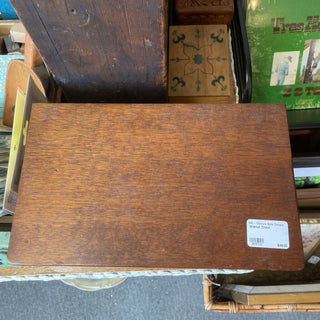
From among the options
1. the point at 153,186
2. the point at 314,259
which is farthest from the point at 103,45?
the point at 314,259

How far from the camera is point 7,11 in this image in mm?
1392

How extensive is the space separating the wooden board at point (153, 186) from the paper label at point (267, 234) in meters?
0.01

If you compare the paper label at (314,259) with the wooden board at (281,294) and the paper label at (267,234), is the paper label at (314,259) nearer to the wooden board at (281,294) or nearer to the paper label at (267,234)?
the wooden board at (281,294)

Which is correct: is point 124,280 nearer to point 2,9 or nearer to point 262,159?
point 262,159

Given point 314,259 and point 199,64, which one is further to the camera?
point 314,259

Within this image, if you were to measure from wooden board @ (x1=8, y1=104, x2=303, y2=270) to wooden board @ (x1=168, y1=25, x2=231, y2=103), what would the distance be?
0.84 ft

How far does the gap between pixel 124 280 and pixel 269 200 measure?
129 cm

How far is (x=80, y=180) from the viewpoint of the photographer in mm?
572

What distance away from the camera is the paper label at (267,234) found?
1.77 ft

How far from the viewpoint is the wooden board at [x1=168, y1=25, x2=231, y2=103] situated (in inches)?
33.7

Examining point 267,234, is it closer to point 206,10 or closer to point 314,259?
point 206,10

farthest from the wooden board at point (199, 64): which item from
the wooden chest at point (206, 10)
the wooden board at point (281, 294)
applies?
the wooden board at point (281, 294)

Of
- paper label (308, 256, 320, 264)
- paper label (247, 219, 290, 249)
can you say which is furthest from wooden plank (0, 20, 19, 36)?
paper label (308, 256, 320, 264)

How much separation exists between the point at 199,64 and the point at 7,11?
1111 mm
